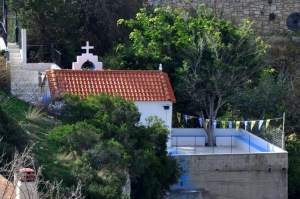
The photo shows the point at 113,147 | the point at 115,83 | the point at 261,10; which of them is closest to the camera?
the point at 113,147

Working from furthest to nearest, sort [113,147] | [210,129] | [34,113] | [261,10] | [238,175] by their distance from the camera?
[261,10] < [210,129] < [238,175] < [34,113] < [113,147]

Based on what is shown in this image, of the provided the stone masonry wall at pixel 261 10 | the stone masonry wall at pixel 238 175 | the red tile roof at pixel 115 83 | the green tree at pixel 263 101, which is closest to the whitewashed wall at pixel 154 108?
the red tile roof at pixel 115 83

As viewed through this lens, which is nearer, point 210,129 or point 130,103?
point 130,103

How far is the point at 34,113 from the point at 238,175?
27.1ft

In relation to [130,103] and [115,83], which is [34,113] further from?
[115,83]

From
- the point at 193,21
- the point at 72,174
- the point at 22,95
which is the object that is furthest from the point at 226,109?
the point at 72,174

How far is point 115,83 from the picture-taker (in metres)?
25.5

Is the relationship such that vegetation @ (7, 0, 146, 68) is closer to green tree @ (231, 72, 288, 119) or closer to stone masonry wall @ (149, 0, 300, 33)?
green tree @ (231, 72, 288, 119)

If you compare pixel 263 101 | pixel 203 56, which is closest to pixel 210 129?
pixel 203 56

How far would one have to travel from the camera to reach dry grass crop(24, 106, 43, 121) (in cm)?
2084

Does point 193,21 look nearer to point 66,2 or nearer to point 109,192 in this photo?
point 66,2

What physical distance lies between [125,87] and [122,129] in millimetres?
5141

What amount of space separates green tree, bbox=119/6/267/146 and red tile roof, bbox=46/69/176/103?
2625 mm

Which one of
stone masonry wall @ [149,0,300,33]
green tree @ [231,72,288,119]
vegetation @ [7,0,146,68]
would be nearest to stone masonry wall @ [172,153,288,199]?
green tree @ [231,72,288,119]
